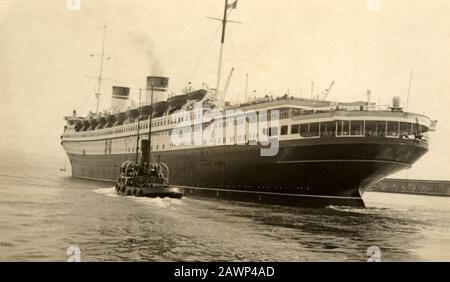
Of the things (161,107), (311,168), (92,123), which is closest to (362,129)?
(311,168)

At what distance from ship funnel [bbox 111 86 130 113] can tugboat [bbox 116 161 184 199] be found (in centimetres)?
1526

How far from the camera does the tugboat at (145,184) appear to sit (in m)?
31.3

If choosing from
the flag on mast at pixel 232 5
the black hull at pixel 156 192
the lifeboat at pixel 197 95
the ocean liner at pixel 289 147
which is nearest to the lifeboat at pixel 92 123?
the ocean liner at pixel 289 147

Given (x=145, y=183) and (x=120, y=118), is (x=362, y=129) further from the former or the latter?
(x=120, y=118)

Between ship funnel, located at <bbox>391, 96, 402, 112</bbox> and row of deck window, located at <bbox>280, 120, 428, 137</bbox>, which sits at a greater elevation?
ship funnel, located at <bbox>391, 96, 402, 112</bbox>

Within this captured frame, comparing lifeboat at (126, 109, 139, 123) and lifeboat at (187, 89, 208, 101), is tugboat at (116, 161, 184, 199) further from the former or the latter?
lifeboat at (126, 109, 139, 123)

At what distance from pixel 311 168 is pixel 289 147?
1922 mm

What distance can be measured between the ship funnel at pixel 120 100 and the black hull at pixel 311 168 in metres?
19.3

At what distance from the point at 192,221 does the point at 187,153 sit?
1474 centimetres

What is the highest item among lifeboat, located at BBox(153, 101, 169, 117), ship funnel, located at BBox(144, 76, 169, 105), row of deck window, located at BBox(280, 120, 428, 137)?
ship funnel, located at BBox(144, 76, 169, 105)

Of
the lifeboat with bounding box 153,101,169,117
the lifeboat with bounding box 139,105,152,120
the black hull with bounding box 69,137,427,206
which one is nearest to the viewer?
the black hull with bounding box 69,137,427,206

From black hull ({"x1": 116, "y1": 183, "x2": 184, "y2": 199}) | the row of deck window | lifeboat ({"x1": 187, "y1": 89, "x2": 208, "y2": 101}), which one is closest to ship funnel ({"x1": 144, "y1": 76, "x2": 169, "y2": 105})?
lifeboat ({"x1": 187, "y1": 89, "x2": 208, "y2": 101})

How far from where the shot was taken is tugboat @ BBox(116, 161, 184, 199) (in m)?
31.3
